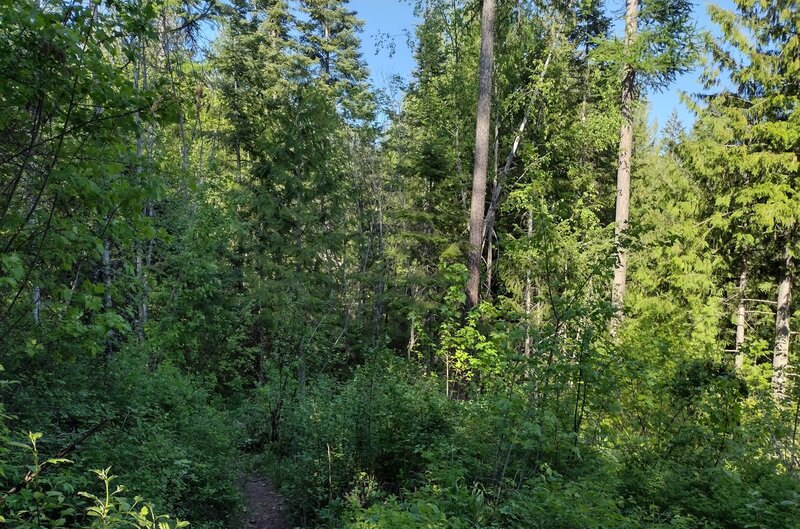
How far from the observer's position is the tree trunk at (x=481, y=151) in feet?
37.1

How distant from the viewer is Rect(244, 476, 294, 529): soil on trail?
687cm

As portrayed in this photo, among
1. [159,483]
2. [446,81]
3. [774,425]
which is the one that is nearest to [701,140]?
[446,81]

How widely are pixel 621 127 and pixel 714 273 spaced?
5.21 metres

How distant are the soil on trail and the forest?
0.61 ft

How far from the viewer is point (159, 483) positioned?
4496mm

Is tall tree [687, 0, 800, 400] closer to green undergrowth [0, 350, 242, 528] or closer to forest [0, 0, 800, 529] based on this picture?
forest [0, 0, 800, 529]

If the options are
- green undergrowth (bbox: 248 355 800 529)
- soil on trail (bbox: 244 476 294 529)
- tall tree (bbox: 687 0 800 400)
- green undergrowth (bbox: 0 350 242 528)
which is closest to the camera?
green undergrowth (bbox: 0 350 242 528)

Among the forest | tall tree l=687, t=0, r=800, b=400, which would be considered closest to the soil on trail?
the forest

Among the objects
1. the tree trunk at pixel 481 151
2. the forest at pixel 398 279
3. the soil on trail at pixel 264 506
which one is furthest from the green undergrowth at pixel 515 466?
the tree trunk at pixel 481 151

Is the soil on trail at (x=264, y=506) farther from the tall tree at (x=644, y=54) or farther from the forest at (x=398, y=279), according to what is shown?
the tall tree at (x=644, y=54)

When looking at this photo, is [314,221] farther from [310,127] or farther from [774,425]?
[774,425]

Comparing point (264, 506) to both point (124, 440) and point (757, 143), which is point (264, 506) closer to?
point (124, 440)

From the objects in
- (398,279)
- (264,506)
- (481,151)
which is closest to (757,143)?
(481,151)

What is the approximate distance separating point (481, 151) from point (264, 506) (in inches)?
343
